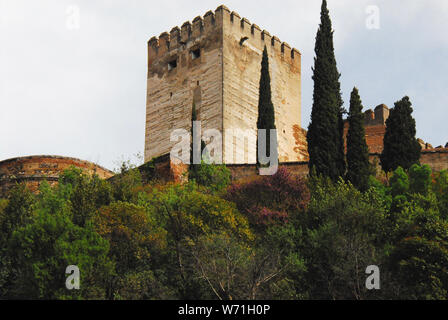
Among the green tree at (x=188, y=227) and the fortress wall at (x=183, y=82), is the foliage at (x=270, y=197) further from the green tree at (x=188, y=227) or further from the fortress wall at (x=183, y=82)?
the fortress wall at (x=183, y=82)

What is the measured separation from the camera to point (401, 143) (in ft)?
87.4

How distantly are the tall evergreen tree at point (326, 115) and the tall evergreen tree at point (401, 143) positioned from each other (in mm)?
1759

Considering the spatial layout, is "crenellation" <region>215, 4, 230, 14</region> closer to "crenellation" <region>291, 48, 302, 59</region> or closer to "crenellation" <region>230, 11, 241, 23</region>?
"crenellation" <region>230, 11, 241, 23</region>

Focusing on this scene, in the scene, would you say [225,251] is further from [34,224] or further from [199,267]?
[34,224]

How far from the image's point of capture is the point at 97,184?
83.3 ft

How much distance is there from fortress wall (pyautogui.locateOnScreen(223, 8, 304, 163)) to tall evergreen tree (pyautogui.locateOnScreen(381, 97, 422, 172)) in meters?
7.49

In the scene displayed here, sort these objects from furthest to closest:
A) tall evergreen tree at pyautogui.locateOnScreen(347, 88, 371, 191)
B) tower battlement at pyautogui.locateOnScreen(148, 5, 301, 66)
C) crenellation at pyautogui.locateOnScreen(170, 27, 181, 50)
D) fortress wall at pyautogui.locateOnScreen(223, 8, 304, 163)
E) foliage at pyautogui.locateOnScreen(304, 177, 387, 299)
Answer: crenellation at pyautogui.locateOnScreen(170, 27, 181, 50) < tower battlement at pyautogui.locateOnScreen(148, 5, 301, 66) < fortress wall at pyautogui.locateOnScreen(223, 8, 304, 163) < tall evergreen tree at pyautogui.locateOnScreen(347, 88, 371, 191) < foliage at pyautogui.locateOnScreen(304, 177, 387, 299)

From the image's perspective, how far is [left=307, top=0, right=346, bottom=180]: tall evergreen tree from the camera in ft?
83.6

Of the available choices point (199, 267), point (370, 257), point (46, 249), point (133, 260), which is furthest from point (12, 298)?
point (370, 257)

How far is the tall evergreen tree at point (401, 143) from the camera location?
26438 millimetres


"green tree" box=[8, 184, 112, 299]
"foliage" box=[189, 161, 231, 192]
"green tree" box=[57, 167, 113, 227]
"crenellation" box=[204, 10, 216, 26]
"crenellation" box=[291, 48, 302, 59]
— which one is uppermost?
"crenellation" box=[204, 10, 216, 26]

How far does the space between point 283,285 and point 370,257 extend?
2418 millimetres

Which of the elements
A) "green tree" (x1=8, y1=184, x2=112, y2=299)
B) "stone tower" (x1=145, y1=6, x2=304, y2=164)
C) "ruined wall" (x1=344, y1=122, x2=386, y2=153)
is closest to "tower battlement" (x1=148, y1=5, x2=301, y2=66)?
"stone tower" (x1=145, y1=6, x2=304, y2=164)

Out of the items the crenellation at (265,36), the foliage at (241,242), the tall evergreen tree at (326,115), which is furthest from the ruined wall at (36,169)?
the tall evergreen tree at (326,115)
